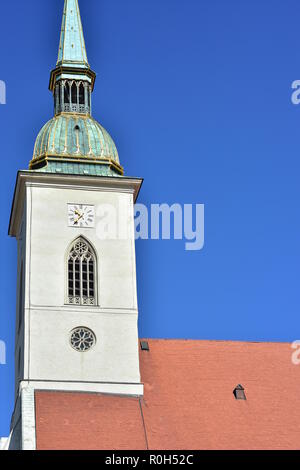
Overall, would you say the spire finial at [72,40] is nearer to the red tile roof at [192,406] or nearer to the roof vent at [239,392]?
the red tile roof at [192,406]

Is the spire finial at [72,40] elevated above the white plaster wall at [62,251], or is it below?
above

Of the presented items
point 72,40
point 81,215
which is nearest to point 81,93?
point 72,40

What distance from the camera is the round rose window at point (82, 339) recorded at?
5175 centimetres

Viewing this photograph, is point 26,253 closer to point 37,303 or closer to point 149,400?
point 37,303

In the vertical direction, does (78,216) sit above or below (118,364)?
above

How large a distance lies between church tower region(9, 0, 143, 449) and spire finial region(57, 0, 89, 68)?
2.37m

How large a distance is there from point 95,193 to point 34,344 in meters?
7.13

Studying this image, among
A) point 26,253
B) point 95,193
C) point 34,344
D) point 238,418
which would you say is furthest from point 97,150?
point 238,418

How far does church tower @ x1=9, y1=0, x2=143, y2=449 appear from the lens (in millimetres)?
51312

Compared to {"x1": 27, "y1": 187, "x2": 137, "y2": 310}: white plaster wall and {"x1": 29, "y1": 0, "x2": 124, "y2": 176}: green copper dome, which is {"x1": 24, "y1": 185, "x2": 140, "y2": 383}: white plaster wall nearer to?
{"x1": 27, "y1": 187, "x2": 137, "y2": 310}: white plaster wall

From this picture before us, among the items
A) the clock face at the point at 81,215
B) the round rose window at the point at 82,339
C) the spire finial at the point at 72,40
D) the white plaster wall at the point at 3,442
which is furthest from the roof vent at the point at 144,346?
the spire finial at the point at 72,40

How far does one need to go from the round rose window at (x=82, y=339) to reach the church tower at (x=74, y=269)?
0.13 feet
